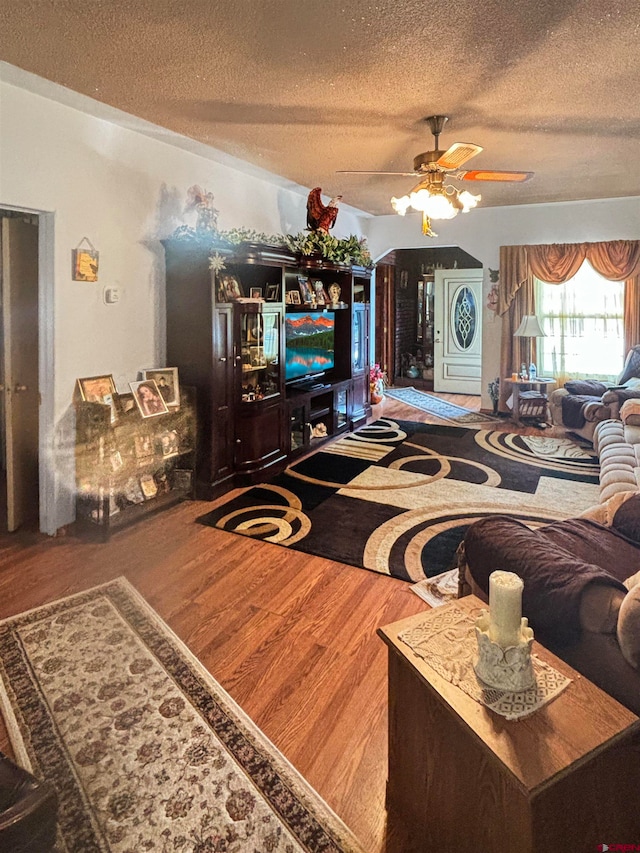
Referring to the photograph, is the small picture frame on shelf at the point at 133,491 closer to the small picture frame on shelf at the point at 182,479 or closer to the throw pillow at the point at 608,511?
the small picture frame on shelf at the point at 182,479

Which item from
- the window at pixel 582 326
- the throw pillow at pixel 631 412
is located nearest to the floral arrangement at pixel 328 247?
the window at pixel 582 326

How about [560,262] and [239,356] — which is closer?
[239,356]

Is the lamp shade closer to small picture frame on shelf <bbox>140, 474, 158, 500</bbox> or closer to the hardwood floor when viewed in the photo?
the hardwood floor

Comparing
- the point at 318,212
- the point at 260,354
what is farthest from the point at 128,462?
the point at 318,212

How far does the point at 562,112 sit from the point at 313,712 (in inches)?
147

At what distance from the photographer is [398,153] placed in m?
4.38

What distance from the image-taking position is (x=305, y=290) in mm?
5586

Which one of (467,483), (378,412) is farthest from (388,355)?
(467,483)

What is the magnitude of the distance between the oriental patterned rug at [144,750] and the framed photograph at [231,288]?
102 inches

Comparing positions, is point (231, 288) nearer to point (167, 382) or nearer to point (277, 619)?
point (167, 382)

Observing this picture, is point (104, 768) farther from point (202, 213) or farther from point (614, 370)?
point (614, 370)

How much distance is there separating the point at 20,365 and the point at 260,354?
72.1 inches

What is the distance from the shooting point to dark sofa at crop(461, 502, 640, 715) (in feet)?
5.08

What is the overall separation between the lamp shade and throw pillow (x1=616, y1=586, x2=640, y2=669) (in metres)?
5.80
